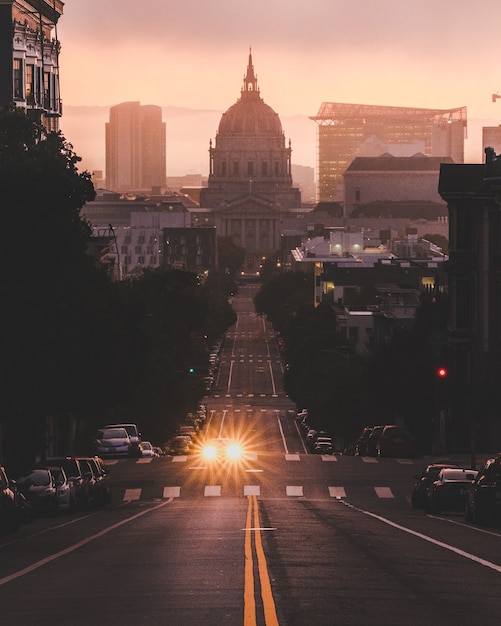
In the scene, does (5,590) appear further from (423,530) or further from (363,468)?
(363,468)

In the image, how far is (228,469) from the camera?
6169 centimetres

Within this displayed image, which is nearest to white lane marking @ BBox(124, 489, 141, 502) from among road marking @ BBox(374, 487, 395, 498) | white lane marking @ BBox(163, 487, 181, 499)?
white lane marking @ BBox(163, 487, 181, 499)

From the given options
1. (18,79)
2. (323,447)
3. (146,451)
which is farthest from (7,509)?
(323,447)

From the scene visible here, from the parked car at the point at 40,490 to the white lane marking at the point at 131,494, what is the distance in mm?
9957

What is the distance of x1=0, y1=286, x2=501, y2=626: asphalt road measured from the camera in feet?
57.8

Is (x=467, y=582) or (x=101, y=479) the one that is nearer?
(x=467, y=582)

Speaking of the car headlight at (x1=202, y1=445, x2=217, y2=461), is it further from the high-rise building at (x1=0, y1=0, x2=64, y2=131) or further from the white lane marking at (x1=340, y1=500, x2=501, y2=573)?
the white lane marking at (x1=340, y1=500, x2=501, y2=573)

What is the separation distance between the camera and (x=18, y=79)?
84.1 meters

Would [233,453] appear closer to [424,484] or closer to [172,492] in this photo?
[172,492]

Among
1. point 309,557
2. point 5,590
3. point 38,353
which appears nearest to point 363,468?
point 38,353

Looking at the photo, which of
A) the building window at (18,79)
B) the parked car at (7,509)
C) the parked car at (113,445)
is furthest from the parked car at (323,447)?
the parked car at (7,509)

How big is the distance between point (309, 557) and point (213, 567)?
71.4 inches

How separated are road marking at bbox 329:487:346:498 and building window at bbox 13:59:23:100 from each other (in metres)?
36.3

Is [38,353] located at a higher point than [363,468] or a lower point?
higher
